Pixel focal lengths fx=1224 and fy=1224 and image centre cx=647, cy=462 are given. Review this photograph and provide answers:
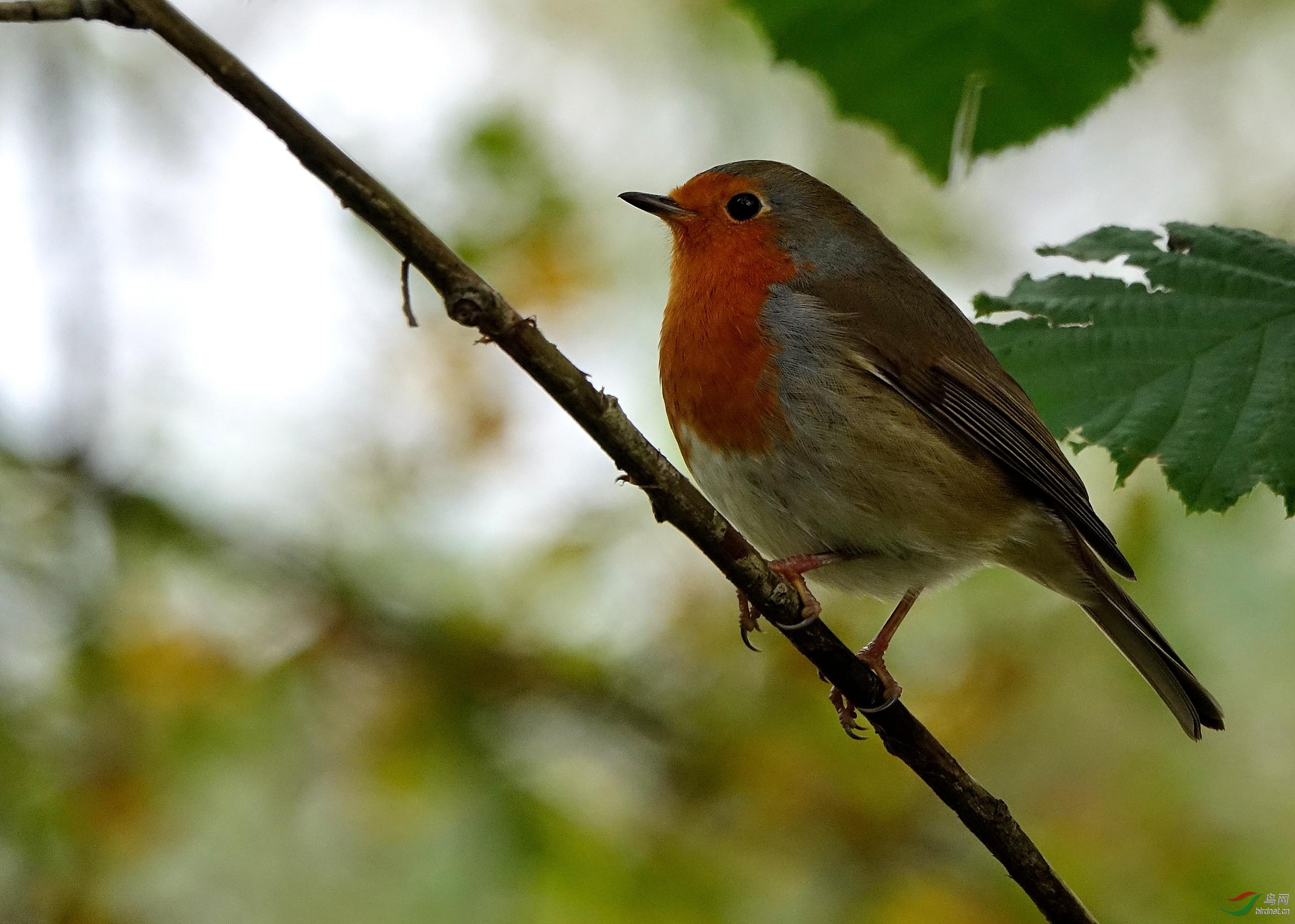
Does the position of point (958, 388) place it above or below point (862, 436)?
above

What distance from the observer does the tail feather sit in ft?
11.9

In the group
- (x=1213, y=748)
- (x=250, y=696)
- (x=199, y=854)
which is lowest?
(x=199, y=854)

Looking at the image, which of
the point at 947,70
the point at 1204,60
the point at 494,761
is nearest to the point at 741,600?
the point at 947,70

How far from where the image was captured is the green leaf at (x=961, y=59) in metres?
2.95

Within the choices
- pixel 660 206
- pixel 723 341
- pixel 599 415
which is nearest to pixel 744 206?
pixel 660 206

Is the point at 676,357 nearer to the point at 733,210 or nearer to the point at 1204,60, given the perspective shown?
the point at 733,210

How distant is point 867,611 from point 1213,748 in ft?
6.07

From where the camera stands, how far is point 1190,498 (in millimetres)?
2742

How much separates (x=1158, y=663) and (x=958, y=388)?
103cm

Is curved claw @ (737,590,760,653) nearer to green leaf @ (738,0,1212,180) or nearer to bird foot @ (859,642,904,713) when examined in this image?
bird foot @ (859,642,904,713)

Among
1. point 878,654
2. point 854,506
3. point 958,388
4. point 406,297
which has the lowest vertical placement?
point 406,297

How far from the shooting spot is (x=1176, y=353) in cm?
299

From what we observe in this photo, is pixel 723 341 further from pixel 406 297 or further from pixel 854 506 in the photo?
pixel 406 297

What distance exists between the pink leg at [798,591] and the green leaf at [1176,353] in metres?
0.76
